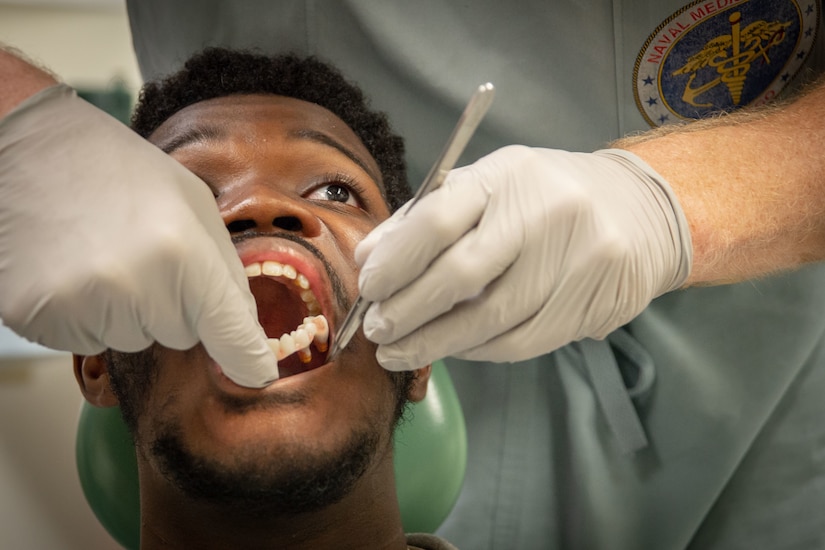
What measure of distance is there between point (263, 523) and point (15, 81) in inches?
31.1

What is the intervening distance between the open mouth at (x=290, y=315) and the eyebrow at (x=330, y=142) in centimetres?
28

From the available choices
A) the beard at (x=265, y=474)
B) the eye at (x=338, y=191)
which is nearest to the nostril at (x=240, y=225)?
the eye at (x=338, y=191)

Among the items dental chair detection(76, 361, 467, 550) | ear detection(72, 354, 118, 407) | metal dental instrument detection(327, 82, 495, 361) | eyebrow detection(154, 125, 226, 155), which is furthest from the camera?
dental chair detection(76, 361, 467, 550)

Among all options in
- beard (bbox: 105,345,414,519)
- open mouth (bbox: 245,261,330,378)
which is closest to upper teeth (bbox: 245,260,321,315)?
open mouth (bbox: 245,261,330,378)

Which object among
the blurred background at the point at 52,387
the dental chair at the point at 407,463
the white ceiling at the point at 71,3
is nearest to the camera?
the dental chair at the point at 407,463

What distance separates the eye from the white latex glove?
0.38 m

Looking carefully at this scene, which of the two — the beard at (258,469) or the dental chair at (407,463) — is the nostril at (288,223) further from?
the dental chair at (407,463)

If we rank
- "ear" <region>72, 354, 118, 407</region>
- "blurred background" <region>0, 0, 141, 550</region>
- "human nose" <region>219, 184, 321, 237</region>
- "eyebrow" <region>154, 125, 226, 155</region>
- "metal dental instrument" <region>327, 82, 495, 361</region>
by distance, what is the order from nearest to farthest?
1. "metal dental instrument" <region>327, 82, 495, 361</region>
2. "human nose" <region>219, 184, 321, 237</region>
3. "eyebrow" <region>154, 125, 226, 155</region>
4. "ear" <region>72, 354, 118, 407</region>
5. "blurred background" <region>0, 0, 141, 550</region>

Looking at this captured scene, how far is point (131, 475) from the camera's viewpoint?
70.6 inches

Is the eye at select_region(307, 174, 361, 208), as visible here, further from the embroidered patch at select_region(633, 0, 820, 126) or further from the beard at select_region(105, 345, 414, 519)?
the embroidered patch at select_region(633, 0, 820, 126)

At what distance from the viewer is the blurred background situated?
2094 millimetres

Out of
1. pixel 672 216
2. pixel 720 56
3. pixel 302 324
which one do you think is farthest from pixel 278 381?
pixel 720 56

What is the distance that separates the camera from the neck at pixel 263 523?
1.36 metres

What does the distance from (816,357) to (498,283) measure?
1.02 meters
